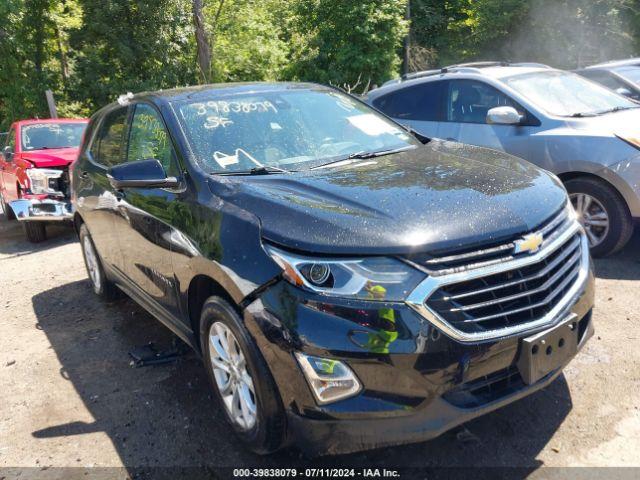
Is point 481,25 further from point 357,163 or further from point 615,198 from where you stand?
point 357,163

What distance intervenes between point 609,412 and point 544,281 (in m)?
0.99

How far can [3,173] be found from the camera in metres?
9.57

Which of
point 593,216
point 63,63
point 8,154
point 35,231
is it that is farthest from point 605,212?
point 63,63

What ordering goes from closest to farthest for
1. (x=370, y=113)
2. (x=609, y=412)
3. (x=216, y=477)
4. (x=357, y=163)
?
(x=216, y=477), (x=609, y=412), (x=357, y=163), (x=370, y=113)

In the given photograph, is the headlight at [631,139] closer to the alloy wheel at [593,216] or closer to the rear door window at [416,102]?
the alloy wheel at [593,216]

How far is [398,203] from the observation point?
2.72 m

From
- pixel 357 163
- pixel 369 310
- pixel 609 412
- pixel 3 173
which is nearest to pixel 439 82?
pixel 357 163

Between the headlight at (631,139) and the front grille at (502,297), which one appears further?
the headlight at (631,139)

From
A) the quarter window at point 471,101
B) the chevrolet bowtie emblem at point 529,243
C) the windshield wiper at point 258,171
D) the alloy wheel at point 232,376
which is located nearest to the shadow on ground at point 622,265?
the quarter window at point 471,101

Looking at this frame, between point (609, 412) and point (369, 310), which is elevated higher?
point (369, 310)

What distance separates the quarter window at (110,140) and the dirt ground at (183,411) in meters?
1.34

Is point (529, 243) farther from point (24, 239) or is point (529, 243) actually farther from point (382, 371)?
point (24, 239)

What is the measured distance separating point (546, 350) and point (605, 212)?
10.5ft

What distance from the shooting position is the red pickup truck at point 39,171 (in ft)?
26.8
